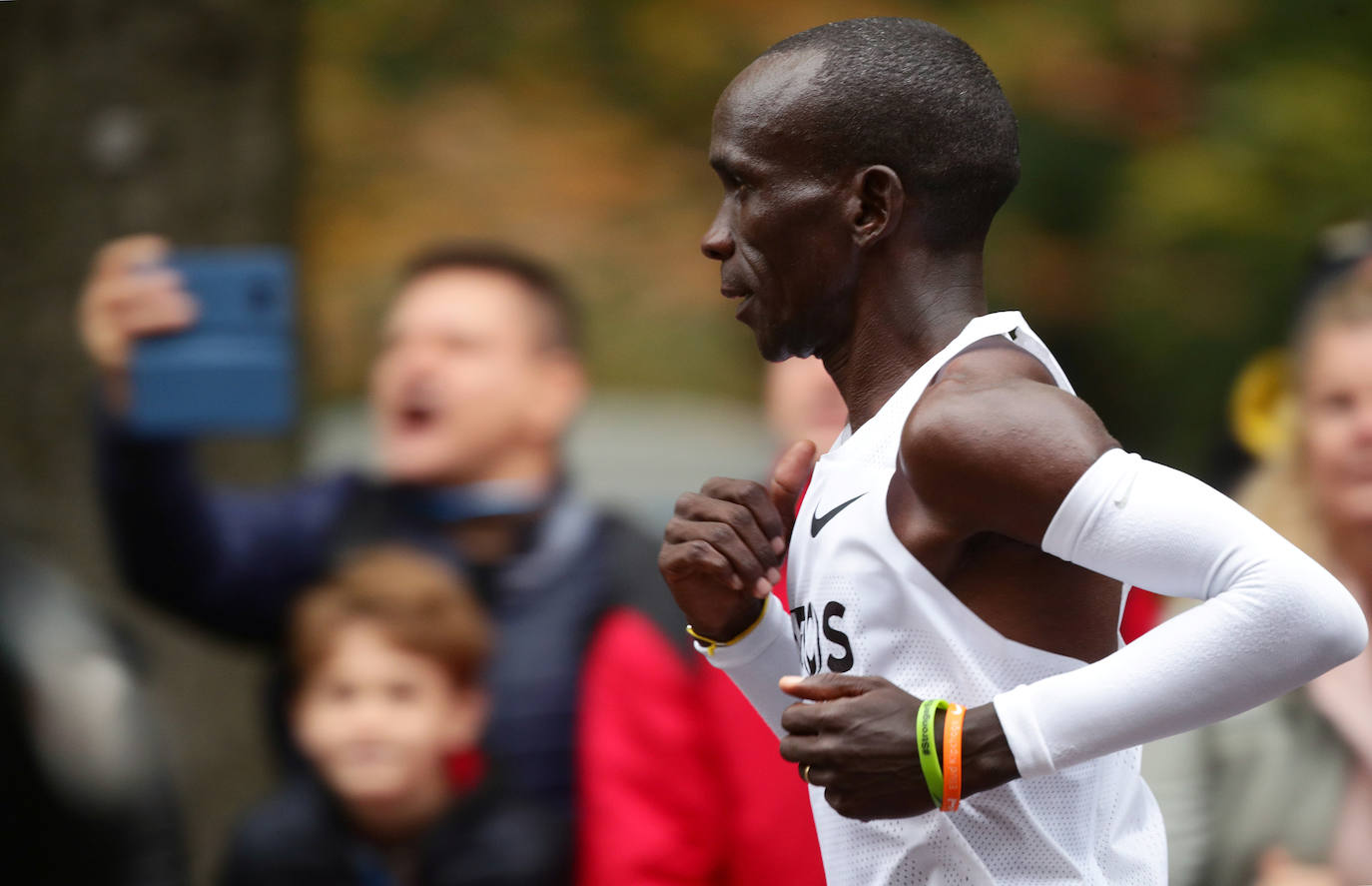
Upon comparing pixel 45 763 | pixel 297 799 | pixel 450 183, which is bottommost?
pixel 297 799

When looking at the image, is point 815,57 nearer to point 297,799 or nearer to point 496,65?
point 297,799

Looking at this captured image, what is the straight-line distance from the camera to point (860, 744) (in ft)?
5.28

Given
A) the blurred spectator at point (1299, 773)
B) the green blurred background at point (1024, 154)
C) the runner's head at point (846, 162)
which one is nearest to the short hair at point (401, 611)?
the blurred spectator at point (1299, 773)

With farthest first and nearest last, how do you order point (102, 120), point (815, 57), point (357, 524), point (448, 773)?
point (102, 120)
point (357, 524)
point (448, 773)
point (815, 57)

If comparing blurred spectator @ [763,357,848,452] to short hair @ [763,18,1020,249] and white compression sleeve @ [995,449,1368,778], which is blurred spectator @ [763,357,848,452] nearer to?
short hair @ [763,18,1020,249]

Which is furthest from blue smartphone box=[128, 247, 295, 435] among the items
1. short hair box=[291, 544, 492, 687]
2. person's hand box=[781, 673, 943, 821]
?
person's hand box=[781, 673, 943, 821]

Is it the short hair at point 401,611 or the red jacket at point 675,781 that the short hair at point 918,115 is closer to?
the red jacket at point 675,781

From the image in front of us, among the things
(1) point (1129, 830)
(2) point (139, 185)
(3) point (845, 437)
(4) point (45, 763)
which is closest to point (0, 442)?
(2) point (139, 185)

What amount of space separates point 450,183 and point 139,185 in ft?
5.12

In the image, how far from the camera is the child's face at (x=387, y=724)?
3.45 m

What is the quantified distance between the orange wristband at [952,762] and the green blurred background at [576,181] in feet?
8.68

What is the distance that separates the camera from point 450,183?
6.05 metres

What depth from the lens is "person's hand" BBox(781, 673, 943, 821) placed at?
1600 mm

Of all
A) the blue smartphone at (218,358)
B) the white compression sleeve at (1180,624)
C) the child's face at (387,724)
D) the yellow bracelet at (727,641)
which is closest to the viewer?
the white compression sleeve at (1180,624)
